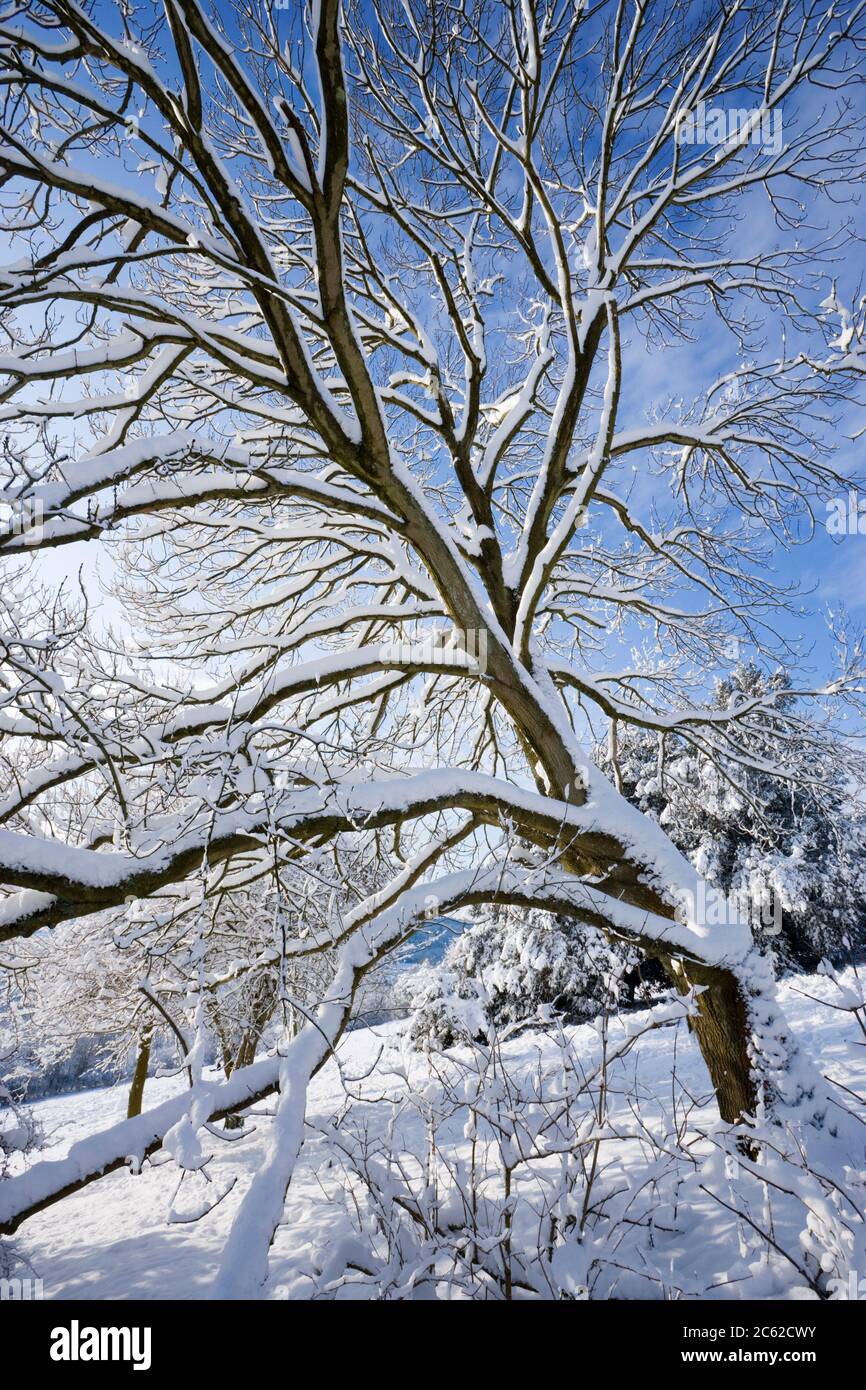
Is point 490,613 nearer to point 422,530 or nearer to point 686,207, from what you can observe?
point 422,530

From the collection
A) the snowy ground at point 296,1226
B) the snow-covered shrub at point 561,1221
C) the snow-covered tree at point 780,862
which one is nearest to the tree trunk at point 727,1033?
the snowy ground at point 296,1226

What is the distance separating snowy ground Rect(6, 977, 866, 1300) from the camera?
247 cm

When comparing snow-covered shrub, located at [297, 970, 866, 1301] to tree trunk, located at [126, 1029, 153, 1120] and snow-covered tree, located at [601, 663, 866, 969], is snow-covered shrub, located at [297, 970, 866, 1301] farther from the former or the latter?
tree trunk, located at [126, 1029, 153, 1120]

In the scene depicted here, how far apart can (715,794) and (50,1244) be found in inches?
592

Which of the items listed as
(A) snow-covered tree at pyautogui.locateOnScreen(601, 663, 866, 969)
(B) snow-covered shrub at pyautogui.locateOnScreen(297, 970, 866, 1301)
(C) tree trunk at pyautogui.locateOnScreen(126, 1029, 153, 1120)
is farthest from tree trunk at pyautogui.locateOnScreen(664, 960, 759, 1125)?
(C) tree trunk at pyautogui.locateOnScreen(126, 1029, 153, 1120)

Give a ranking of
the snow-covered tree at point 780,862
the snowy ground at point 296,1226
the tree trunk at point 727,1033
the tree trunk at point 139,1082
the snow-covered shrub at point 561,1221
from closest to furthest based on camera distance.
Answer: the snow-covered shrub at point 561,1221 < the snowy ground at point 296,1226 < the tree trunk at point 727,1033 < the tree trunk at point 139,1082 < the snow-covered tree at point 780,862

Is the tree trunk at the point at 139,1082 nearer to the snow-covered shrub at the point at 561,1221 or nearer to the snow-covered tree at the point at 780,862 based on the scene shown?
the snow-covered tree at the point at 780,862

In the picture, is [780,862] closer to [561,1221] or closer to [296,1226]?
[296,1226]

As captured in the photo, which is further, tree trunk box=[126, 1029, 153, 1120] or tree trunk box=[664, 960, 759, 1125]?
tree trunk box=[126, 1029, 153, 1120]

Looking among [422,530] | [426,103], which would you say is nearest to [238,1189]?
[422,530]

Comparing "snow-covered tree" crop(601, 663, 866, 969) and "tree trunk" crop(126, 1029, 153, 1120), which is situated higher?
"snow-covered tree" crop(601, 663, 866, 969)

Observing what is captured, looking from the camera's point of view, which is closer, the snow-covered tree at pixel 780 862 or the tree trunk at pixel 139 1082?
the tree trunk at pixel 139 1082

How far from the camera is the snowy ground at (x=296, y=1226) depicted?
247 centimetres

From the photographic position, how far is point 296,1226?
5332 mm
